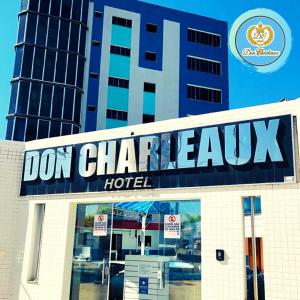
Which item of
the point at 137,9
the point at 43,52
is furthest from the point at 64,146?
the point at 137,9

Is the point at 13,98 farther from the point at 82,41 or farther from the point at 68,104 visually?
the point at 82,41

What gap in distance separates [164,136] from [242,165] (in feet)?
9.56

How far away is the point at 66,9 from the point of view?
40594 millimetres

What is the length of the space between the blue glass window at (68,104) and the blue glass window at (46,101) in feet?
5.13

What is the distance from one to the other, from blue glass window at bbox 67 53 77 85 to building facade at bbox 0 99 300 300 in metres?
24.0

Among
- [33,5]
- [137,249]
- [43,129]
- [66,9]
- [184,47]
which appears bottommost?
[137,249]

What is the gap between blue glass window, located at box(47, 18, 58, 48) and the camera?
129 feet

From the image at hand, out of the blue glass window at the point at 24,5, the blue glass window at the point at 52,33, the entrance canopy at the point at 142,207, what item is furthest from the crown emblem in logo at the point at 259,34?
the blue glass window at the point at 24,5

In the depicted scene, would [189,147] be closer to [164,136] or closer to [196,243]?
[164,136]

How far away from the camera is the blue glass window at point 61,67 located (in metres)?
38.8

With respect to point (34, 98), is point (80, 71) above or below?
above

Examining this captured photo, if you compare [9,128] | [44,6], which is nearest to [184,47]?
[44,6]

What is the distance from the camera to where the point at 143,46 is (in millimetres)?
42844

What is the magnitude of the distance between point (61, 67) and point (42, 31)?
427 cm
